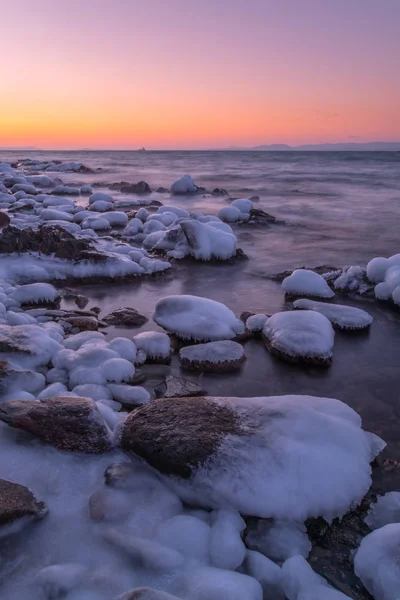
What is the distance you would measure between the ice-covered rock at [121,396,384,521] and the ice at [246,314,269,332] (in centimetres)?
189

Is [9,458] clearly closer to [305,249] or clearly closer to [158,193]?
[305,249]

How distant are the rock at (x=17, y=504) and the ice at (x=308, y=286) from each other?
182 inches

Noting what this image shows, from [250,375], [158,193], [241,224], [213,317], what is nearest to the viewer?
[250,375]

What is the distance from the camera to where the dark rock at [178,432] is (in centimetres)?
254

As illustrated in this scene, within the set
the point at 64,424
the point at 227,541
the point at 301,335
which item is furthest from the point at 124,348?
the point at 227,541

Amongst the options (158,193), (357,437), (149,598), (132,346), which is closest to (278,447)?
(357,437)

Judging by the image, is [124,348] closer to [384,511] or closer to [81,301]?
[81,301]

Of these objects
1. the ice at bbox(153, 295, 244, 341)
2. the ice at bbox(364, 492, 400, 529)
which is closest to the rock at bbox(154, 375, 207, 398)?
the ice at bbox(153, 295, 244, 341)

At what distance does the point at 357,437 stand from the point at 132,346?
2.19 meters

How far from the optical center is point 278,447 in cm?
256

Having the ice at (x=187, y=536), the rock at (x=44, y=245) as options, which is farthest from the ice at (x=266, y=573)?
the rock at (x=44, y=245)

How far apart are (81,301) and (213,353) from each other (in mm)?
2385

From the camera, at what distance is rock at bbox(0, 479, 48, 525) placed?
85.0 inches

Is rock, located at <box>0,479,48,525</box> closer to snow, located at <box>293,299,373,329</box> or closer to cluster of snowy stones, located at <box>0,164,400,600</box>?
cluster of snowy stones, located at <box>0,164,400,600</box>
